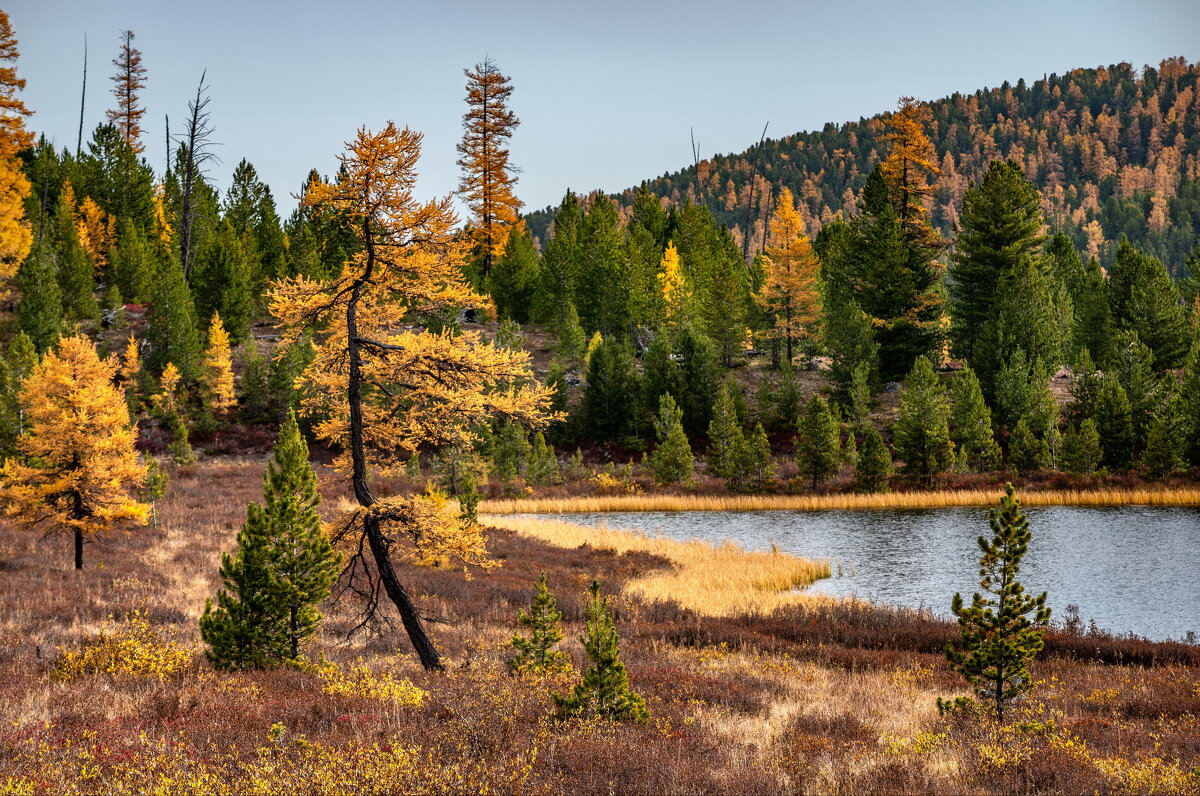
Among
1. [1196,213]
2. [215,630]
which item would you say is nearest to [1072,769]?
[215,630]

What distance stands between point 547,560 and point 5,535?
19.2 m

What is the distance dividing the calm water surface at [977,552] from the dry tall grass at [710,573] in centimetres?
119

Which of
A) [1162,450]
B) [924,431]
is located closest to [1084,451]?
[1162,450]

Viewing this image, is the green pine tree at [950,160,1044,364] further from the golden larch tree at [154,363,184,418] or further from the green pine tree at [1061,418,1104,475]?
the golden larch tree at [154,363,184,418]

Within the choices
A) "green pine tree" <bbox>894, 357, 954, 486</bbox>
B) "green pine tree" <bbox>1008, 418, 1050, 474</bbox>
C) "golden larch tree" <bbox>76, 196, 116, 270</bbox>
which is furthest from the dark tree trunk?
"golden larch tree" <bbox>76, 196, 116, 270</bbox>

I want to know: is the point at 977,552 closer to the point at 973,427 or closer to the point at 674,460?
the point at 973,427

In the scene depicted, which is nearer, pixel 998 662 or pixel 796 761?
pixel 796 761

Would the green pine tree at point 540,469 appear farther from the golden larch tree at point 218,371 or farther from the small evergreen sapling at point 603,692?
the small evergreen sapling at point 603,692

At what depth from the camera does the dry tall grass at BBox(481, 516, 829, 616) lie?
20828mm

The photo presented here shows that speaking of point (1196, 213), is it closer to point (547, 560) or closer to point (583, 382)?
point (583, 382)

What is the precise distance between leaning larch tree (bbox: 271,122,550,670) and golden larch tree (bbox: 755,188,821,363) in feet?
171

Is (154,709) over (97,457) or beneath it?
beneath

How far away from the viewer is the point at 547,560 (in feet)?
87.0

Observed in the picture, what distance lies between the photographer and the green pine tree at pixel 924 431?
4062 centimetres
